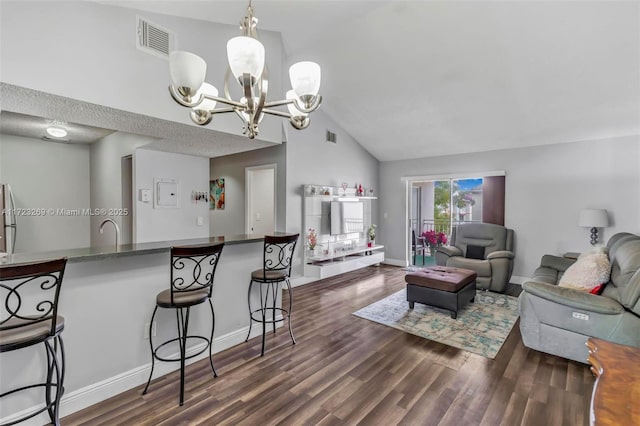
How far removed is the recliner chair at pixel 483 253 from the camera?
4.63 meters

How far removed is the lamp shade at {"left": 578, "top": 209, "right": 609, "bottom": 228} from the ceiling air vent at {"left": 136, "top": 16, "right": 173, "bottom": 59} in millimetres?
5746

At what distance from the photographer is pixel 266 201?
639 centimetres

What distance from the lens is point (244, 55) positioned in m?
1.60

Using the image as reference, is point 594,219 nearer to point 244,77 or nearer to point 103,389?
point 244,77

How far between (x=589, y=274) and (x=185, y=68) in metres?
4.06

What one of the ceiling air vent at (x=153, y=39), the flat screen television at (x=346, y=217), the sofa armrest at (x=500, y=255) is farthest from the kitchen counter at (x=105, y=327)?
the sofa armrest at (x=500, y=255)

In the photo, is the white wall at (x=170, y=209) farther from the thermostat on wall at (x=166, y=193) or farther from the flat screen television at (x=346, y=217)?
the flat screen television at (x=346, y=217)

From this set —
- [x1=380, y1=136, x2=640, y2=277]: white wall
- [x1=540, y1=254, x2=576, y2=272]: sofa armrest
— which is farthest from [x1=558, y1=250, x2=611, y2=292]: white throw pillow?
[x1=380, y1=136, x2=640, y2=277]: white wall

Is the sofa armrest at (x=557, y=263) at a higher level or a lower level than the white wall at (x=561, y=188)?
lower

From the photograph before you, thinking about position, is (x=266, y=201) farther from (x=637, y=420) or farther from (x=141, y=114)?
(x=637, y=420)

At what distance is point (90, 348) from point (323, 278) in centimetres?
373

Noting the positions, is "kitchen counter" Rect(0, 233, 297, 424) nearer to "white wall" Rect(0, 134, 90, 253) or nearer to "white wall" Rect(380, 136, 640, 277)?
"white wall" Rect(0, 134, 90, 253)

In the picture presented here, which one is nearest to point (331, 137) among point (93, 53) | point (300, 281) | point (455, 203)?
point (300, 281)

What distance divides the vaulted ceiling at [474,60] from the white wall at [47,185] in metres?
4.52
